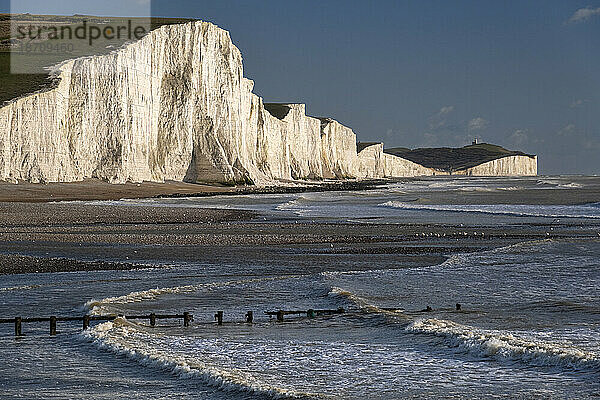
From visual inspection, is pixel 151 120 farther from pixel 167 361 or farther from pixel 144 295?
pixel 167 361

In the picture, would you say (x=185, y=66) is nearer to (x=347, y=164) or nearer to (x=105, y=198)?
(x=105, y=198)

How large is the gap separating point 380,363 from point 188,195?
3947 centimetres

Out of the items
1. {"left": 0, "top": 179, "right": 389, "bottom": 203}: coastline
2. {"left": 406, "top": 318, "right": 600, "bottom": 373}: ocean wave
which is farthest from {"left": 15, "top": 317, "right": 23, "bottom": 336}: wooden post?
{"left": 0, "top": 179, "right": 389, "bottom": 203}: coastline

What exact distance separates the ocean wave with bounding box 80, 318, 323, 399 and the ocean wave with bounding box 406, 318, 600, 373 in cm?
223

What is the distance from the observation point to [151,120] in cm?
5416

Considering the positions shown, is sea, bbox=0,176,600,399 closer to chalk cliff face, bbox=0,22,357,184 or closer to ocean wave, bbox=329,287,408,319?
ocean wave, bbox=329,287,408,319

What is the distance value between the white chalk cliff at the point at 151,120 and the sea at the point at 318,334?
2954 cm

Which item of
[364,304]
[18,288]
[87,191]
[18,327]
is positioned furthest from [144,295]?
[87,191]

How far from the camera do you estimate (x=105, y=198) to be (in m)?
40.2

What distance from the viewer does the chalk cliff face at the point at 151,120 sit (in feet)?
138

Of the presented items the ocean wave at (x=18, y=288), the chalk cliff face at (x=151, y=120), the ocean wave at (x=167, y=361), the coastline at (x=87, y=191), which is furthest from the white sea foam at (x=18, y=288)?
the chalk cliff face at (x=151, y=120)

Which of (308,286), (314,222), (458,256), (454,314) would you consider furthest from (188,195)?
(454,314)

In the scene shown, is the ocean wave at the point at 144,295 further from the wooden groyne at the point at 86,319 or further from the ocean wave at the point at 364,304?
the ocean wave at the point at 364,304

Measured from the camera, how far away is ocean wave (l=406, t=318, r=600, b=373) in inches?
281
